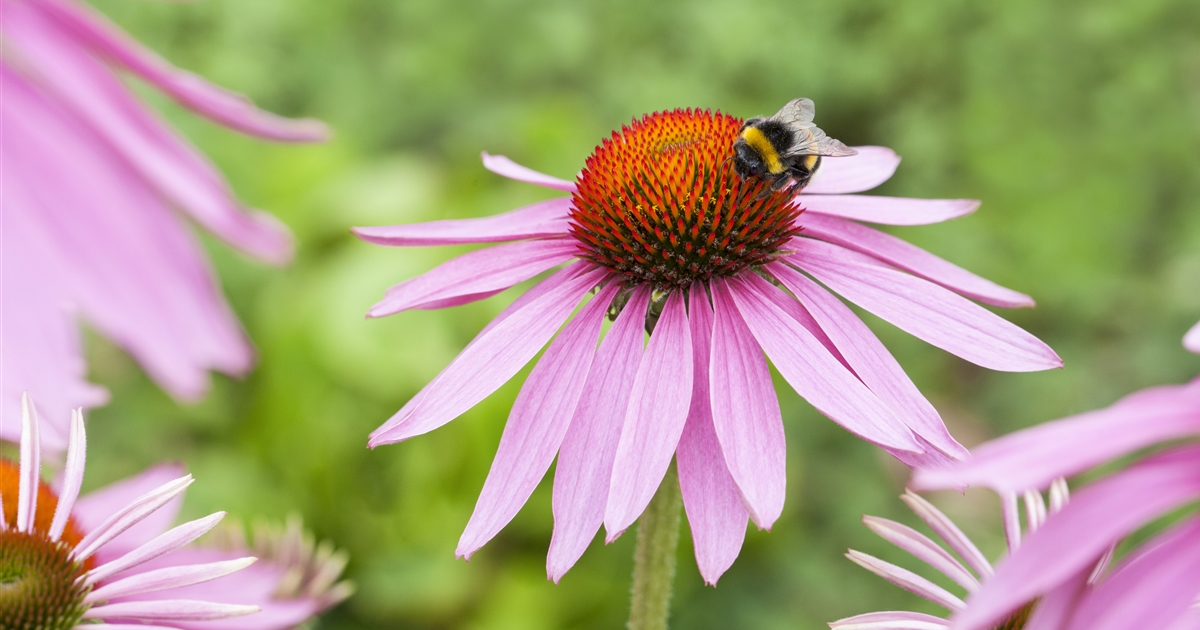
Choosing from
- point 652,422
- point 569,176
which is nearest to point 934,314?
point 652,422

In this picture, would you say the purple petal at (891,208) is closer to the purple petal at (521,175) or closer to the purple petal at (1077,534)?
the purple petal at (521,175)

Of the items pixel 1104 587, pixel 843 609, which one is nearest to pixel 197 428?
pixel 843 609

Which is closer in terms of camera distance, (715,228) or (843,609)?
(715,228)

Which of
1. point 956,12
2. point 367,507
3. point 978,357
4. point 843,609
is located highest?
point 956,12

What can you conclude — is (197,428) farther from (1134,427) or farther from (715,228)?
(1134,427)

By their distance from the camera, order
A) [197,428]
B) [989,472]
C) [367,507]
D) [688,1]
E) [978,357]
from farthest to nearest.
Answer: [688,1], [197,428], [367,507], [978,357], [989,472]

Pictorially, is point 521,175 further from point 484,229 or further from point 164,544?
point 164,544

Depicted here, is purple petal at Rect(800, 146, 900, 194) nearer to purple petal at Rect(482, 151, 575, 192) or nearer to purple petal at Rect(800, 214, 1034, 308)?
purple petal at Rect(800, 214, 1034, 308)
